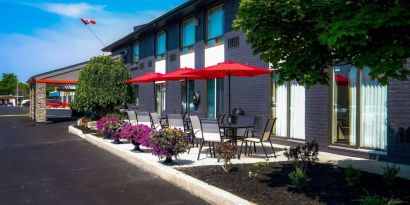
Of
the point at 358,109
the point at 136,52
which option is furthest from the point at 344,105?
the point at 136,52

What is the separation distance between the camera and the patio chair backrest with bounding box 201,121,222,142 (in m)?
9.81

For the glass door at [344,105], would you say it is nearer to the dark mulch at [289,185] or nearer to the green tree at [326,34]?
the dark mulch at [289,185]

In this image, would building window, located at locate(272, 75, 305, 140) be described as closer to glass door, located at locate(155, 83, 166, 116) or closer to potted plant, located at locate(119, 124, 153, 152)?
potted plant, located at locate(119, 124, 153, 152)

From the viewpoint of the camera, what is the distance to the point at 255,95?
570 inches

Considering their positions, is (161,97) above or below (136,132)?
above

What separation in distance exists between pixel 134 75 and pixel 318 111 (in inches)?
738

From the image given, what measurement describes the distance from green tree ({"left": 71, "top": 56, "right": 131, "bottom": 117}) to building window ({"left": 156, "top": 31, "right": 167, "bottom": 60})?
10.6 feet

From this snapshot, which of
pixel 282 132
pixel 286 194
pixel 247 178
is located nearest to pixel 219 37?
pixel 282 132

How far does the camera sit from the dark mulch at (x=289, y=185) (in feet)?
20.3

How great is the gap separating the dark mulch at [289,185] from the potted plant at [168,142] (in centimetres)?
65

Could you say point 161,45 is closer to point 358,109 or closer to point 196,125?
point 196,125

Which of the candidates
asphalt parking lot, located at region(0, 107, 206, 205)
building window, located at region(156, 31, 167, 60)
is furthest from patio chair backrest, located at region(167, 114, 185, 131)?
building window, located at region(156, 31, 167, 60)

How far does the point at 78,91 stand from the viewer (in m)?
20.4

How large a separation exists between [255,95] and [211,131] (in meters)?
4.88
